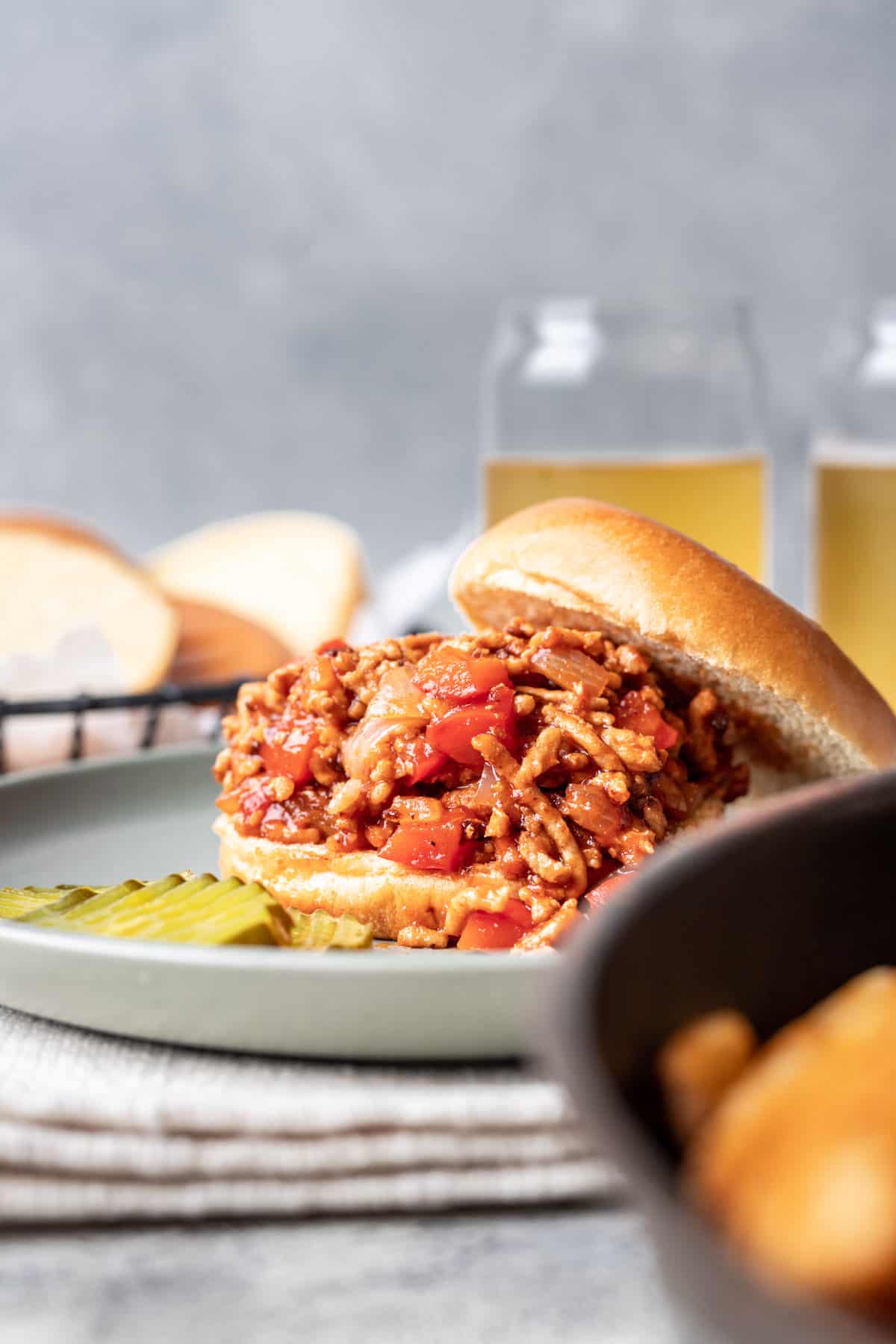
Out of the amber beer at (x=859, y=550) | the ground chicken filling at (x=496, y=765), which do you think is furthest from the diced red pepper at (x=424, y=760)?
the amber beer at (x=859, y=550)

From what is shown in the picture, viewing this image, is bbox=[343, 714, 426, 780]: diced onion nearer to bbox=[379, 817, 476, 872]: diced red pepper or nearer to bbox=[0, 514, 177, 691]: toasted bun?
bbox=[379, 817, 476, 872]: diced red pepper

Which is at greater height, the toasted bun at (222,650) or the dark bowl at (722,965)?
the dark bowl at (722,965)

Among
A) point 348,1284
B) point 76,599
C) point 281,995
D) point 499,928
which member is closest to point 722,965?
point 348,1284

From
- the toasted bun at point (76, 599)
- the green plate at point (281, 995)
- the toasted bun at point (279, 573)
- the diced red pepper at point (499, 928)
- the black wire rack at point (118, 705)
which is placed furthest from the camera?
the toasted bun at point (279, 573)

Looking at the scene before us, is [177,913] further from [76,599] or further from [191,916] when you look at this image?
[76,599]

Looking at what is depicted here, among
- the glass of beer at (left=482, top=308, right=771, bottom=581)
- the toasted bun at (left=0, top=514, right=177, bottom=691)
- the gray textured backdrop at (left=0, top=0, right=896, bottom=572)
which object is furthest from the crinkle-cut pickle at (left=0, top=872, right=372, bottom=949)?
the gray textured backdrop at (left=0, top=0, right=896, bottom=572)

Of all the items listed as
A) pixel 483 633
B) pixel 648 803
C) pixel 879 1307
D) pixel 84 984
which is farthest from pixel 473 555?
pixel 879 1307

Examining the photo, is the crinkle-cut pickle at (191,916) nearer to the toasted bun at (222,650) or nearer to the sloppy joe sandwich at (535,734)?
the sloppy joe sandwich at (535,734)
